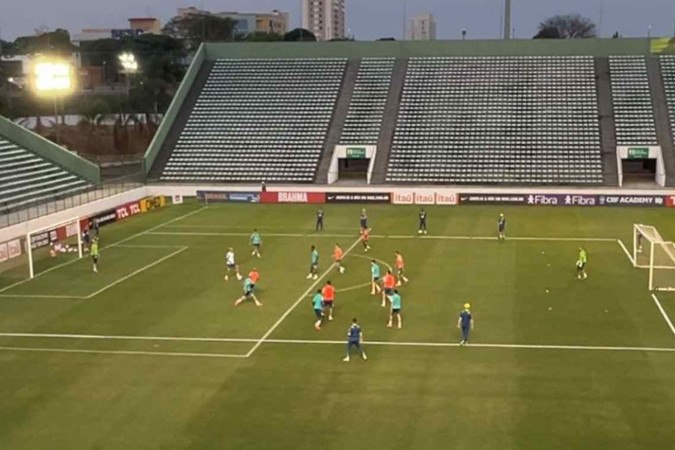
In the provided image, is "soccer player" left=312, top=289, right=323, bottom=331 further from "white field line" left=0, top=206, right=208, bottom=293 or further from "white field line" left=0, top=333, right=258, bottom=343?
"white field line" left=0, top=206, right=208, bottom=293

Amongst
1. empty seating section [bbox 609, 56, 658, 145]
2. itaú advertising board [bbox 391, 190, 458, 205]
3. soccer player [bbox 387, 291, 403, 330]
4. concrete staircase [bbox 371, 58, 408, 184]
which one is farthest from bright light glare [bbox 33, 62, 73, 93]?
empty seating section [bbox 609, 56, 658, 145]

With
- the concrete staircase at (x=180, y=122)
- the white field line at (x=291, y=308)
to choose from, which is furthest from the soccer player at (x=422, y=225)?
the concrete staircase at (x=180, y=122)

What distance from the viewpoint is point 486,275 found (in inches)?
1374

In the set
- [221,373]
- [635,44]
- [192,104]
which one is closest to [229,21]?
[192,104]

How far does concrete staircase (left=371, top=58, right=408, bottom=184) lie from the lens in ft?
213

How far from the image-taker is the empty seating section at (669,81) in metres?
67.9

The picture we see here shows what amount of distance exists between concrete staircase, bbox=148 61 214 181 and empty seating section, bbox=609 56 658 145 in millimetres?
36184

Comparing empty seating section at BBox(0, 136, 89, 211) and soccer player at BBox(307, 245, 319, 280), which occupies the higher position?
empty seating section at BBox(0, 136, 89, 211)

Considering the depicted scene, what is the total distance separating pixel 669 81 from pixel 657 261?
4279 centimetres

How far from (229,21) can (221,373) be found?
4931 inches

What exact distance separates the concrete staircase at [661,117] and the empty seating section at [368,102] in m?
22.3

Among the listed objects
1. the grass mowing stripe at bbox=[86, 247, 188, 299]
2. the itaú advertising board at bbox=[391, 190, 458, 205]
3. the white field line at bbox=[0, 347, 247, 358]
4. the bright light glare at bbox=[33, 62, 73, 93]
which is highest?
the bright light glare at bbox=[33, 62, 73, 93]

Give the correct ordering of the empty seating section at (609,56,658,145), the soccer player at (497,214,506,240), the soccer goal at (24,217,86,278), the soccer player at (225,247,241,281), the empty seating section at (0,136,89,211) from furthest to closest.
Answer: the empty seating section at (609,56,658,145), the empty seating section at (0,136,89,211), the soccer player at (497,214,506,240), the soccer goal at (24,217,86,278), the soccer player at (225,247,241,281)

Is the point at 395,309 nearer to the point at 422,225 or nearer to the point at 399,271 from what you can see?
the point at 399,271
